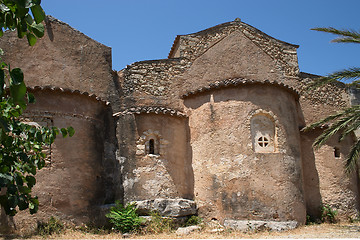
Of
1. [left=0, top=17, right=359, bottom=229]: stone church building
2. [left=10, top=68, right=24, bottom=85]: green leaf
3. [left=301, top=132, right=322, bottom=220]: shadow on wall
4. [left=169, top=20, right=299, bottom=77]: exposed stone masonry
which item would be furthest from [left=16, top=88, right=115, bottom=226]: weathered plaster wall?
[left=10, top=68, right=24, bottom=85]: green leaf

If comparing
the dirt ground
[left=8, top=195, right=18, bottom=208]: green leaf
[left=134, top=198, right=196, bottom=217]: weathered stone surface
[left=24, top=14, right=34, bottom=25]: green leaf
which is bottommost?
the dirt ground

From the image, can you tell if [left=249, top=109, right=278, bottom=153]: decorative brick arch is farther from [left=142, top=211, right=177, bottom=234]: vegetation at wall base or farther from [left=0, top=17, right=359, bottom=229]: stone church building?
[left=142, top=211, right=177, bottom=234]: vegetation at wall base

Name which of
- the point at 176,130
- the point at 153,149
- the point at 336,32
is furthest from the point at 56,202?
the point at 336,32

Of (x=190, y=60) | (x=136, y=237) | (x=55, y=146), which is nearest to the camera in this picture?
(x=136, y=237)

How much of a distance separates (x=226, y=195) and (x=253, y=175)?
3.31 ft

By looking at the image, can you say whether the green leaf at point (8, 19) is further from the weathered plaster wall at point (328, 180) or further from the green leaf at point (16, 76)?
the weathered plaster wall at point (328, 180)

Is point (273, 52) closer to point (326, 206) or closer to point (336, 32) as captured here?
point (336, 32)

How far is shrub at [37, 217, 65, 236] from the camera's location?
35.0 feet

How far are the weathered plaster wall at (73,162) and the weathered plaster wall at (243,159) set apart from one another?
3.04 m

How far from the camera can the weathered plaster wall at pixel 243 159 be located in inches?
458

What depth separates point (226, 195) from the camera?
1180 centimetres

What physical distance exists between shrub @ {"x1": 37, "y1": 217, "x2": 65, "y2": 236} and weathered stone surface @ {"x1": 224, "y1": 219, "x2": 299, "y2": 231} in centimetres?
482

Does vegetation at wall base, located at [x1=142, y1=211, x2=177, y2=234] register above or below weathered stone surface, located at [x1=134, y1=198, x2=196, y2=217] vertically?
below

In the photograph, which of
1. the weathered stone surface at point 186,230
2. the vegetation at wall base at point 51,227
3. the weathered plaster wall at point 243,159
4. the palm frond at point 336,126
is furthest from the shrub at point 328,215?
the vegetation at wall base at point 51,227
